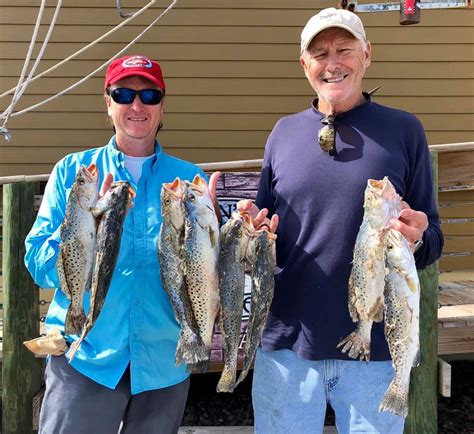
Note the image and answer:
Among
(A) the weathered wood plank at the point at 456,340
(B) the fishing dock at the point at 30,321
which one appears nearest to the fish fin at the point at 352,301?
(B) the fishing dock at the point at 30,321

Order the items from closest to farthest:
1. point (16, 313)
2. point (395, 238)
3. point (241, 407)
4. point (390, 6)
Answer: point (395, 238)
point (16, 313)
point (390, 6)
point (241, 407)

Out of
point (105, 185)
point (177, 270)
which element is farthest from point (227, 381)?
point (105, 185)

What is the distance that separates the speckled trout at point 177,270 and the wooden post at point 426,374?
1913mm

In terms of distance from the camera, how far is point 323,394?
246cm

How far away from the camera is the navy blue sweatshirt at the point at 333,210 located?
241cm

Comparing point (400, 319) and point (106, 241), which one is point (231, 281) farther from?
point (400, 319)

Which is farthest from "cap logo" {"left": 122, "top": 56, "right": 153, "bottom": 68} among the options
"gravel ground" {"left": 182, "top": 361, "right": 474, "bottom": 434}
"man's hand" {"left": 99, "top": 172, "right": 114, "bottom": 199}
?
"gravel ground" {"left": 182, "top": 361, "right": 474, "bottom": 434}

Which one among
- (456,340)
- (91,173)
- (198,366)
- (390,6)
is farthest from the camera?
(390,6)

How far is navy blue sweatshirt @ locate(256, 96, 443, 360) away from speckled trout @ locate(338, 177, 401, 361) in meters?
0.13

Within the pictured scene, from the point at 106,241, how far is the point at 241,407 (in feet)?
10.3

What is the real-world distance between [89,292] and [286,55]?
412cm

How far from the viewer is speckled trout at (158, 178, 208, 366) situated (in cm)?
240

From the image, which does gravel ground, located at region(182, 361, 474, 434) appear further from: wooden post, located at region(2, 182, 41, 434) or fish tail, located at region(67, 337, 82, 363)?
fish tail, located at region(67, 337, 82, 363)

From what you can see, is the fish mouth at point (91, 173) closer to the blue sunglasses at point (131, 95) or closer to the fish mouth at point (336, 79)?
the blue sunglasses at point (131, 95)
